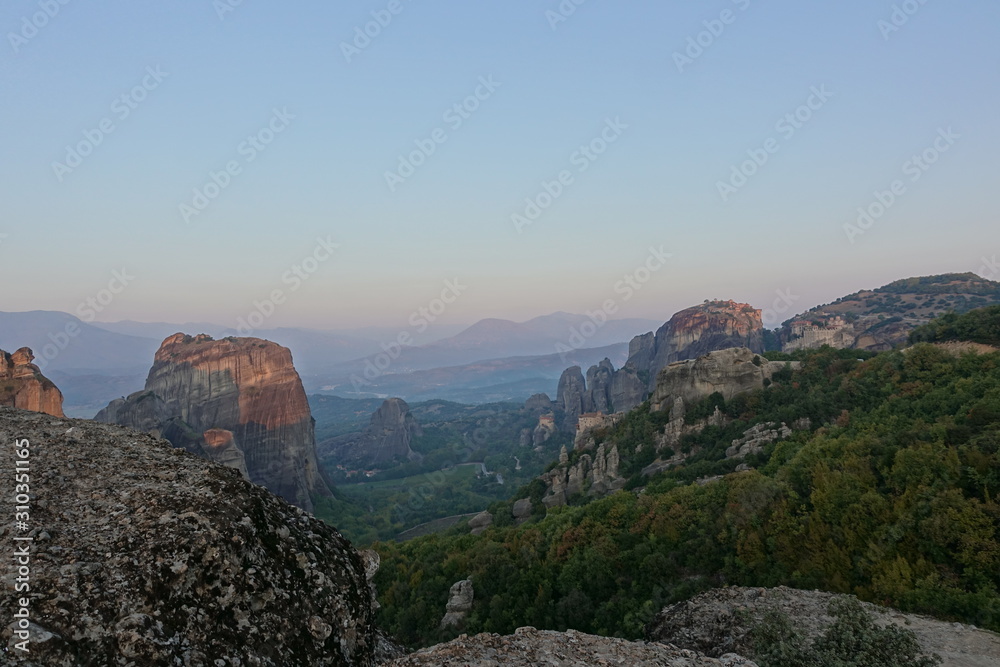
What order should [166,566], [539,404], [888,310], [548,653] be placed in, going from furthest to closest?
[539,404], [888,310], [548,653], [166,566]

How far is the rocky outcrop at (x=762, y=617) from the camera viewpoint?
36.3 ft

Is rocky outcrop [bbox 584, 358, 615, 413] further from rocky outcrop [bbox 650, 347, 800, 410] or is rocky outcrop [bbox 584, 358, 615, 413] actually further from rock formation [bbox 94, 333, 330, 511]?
rocky outcrop [bbox 650, 347, 800, 410]

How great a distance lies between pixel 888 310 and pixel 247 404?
111 meters

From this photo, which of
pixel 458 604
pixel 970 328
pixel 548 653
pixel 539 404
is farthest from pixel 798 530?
pixel 539 404

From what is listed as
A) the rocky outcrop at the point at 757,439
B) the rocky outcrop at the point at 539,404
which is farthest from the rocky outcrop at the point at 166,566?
the rocky outcrop at the point at 539,404

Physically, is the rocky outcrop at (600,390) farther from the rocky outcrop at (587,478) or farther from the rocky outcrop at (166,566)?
the rocky outcrop at (166,566)

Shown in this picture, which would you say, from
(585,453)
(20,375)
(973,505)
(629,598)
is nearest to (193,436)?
(20,375)

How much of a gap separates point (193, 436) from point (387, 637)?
68.2m

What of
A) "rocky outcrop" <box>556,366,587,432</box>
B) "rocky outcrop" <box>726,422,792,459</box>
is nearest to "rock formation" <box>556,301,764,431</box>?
"rocky outcrop" <box>556,366,587,432</box>

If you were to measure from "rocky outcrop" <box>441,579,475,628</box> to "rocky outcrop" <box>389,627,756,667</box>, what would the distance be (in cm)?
1386

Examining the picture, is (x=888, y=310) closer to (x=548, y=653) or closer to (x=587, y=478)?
(x=587, y=478)

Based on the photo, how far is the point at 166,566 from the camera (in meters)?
5.18

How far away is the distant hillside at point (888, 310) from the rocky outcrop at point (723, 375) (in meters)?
29.3

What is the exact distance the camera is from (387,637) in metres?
7.77
